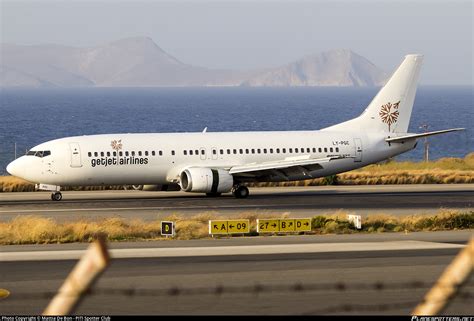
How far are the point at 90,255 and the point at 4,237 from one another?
93.9 ft

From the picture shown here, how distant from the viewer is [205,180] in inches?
2109

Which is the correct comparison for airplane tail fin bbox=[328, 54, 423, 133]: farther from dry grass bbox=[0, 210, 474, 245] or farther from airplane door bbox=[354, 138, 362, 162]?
dry grass bbox=[0, 210, 474, 245]

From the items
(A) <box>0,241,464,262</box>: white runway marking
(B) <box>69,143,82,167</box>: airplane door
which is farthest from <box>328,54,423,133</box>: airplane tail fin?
(A) <box>0,241,464,262</box>: white runway marking

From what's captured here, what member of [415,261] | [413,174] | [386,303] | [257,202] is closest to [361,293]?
[386,303]

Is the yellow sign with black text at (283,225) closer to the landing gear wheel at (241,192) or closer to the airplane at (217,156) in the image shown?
the airplane at (217,156)

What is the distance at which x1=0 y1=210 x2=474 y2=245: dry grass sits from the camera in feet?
122

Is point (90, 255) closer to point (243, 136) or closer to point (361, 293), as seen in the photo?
point (361, 293)

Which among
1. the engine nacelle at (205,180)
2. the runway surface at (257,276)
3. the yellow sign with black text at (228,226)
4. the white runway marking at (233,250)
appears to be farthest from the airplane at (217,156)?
the white runway marking at (233,250)

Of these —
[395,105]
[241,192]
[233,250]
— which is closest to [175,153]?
[241,192]

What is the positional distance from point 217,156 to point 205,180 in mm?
2744

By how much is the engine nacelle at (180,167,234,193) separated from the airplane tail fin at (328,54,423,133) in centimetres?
886

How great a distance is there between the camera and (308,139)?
57781 millimetres

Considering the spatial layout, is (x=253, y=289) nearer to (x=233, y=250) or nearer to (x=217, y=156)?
(x=233, y=250)

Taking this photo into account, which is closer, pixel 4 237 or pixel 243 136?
pixel 4 237
